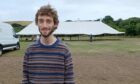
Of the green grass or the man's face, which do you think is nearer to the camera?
the man's face

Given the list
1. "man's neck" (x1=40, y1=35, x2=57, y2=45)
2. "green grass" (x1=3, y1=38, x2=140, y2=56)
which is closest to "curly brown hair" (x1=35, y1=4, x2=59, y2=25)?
"man's neck" (x1=40, y1=35, x2=57, y2=45)

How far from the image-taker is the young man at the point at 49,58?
356 centimetres

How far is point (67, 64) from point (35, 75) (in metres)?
0.30

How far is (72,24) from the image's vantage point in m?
52.1

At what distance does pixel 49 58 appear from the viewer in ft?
11.8

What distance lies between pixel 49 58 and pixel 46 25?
30 cm

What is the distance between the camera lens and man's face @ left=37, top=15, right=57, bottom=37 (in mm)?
3494

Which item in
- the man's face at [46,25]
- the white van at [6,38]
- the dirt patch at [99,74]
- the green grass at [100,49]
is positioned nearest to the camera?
the man's face at [46,25]

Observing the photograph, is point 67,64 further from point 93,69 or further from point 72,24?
point 72,24

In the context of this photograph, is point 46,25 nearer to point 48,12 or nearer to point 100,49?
point 48,12

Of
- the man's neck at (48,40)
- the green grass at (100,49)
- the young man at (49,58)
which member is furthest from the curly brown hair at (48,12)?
the green grass at (100,49)

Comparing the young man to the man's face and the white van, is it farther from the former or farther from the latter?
the white van

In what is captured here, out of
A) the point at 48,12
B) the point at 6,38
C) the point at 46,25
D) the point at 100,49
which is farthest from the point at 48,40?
the point at 100,49

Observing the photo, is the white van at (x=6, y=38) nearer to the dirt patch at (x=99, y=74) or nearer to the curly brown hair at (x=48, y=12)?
the dirt patch at (x=99, y=74)
